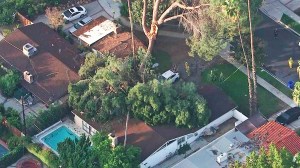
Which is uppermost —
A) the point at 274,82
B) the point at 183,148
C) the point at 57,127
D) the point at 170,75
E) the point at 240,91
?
the point at 170,75

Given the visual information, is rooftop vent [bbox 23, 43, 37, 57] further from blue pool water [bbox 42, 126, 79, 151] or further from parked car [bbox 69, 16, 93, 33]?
blue pool water [bbox 42, 126, 79, 151]

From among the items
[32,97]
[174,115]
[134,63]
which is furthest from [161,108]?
[32,97]

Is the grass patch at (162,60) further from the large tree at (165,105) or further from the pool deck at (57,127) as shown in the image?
the pool deck at (57,127)

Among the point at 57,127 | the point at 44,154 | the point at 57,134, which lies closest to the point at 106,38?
the point at 57,127

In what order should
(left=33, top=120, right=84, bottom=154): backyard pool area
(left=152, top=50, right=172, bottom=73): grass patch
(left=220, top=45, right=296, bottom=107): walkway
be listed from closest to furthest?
(left=33, top=120, right=84, bottom=154): backyard pool area < (left=220, top=45, right=296, bottom=107): walkway < (left=152, top=50, right=172, bottom=73): grass patch

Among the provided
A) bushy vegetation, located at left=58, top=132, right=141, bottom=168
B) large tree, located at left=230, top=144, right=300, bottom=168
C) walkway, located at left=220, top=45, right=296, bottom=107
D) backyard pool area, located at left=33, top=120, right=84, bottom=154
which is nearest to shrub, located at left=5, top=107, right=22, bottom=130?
backyard pool area, located at left=33, top=120, right=84, bottom=154

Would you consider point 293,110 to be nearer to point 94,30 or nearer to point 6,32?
point 94,30
